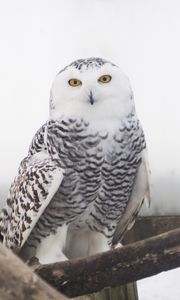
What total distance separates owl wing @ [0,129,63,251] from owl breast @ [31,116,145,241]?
0.09ft

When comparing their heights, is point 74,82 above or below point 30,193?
above

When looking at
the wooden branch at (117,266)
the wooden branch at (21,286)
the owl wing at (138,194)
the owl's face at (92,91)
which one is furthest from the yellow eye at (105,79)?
the wooden branch at (21,286)

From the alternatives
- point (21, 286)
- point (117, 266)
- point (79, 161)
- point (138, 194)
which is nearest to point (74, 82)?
point (79, 161)

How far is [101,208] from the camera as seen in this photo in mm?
1190

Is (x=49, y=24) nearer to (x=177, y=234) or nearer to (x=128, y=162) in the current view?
(x=128, y=162)

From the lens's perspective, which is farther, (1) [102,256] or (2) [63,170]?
(2) [63,170]

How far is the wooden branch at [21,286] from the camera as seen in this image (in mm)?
559

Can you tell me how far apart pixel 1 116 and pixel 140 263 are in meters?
0.99

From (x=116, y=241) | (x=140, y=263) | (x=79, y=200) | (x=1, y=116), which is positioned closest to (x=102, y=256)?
(x=140, y=263)

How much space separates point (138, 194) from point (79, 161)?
19 centimetres

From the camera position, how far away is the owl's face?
111 cm

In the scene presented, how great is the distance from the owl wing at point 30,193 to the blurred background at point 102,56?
1.73ft

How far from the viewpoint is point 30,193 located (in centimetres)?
113

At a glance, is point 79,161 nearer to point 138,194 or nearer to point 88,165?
point 88,165
